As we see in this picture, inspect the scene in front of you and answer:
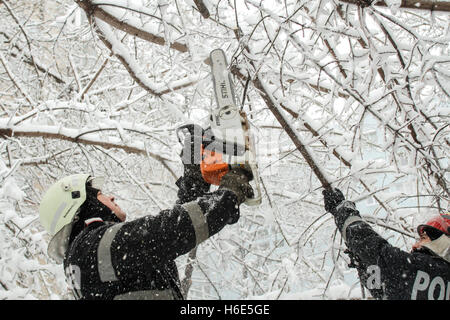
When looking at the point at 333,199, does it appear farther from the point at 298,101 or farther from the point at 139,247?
the point at 298,101

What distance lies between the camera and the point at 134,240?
1.53 metres

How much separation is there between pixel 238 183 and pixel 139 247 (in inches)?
24.0

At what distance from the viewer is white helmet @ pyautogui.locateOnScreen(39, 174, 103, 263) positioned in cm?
188

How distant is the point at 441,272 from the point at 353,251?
1.56ft

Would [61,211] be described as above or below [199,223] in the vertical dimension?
above

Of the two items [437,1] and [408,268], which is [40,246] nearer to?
[408,268]

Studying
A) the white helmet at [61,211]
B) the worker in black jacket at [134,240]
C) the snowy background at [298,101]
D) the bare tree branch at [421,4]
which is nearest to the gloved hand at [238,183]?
the worker in black jacket at [134,240]

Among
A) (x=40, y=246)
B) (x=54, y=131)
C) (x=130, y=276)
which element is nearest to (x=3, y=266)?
(x=40, y=246)

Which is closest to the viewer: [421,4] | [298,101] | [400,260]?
[421,4]

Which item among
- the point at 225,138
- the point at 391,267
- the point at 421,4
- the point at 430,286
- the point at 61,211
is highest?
the point at 421,4

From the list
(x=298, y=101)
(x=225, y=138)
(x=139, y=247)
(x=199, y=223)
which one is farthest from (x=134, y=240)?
(x=298, y=101)

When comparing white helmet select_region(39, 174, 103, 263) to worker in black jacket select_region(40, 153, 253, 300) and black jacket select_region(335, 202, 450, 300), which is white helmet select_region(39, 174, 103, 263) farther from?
black jacket select_region(335, 202, 450, 300)

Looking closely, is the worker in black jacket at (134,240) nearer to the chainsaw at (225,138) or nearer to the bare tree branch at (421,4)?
the chainsaw at (225,138)

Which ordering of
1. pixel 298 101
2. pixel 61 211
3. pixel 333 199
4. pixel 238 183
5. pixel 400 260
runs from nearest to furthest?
pixel 400 260
pixel 238 183
pixel 61 211
pixel 333 199
pixel 298 101
